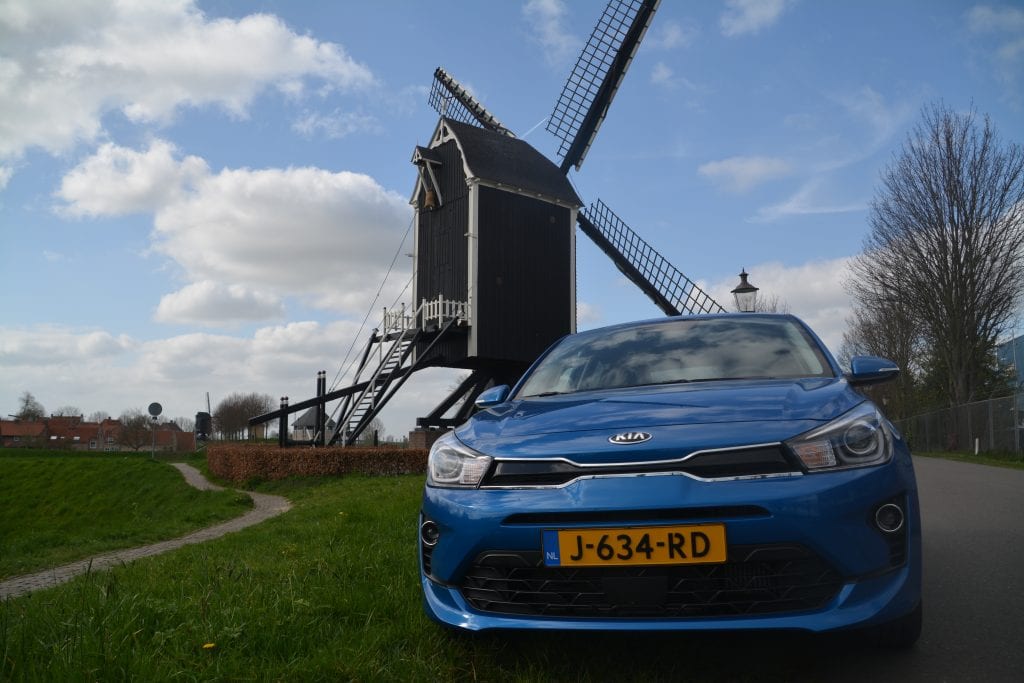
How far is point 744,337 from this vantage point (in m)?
4.19

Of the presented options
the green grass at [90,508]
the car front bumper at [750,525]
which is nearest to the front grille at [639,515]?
the car front bumper at [750,525]

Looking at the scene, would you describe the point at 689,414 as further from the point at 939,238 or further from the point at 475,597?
the point at 939,238

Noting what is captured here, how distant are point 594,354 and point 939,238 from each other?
27367mm

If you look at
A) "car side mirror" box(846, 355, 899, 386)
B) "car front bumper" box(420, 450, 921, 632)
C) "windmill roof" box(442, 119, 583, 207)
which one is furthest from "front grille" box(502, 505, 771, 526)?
"windmill roof" box(442, 119, 583, 207)

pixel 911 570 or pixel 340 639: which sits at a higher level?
pixel 911 570

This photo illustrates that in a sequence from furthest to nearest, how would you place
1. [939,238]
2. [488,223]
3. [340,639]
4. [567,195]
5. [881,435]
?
1. [939,238]
2. [567,195]
3. [488,223]
4. [340,639]
5. [881,435]

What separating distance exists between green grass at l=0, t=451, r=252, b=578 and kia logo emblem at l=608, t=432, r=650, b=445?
1023cm

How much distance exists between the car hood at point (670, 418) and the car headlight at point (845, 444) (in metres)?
0.04

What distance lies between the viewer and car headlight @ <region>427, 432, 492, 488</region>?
9.73 ft

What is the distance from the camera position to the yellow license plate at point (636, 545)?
2.54 meters

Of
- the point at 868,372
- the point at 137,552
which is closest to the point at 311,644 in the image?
the point at 868,372

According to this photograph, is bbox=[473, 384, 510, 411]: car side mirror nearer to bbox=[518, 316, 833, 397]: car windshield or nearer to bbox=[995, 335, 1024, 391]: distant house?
bbox=[518, 316, 833, 397]: car windshield

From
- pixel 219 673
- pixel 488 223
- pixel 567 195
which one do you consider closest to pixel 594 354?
pixel 219 673

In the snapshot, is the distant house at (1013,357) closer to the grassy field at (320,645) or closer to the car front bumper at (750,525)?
the grassy field at (320,645)
